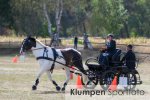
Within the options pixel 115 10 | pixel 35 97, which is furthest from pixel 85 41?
pixel 35 97

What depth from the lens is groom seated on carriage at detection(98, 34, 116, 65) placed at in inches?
787

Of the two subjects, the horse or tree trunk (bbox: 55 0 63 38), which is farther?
tree trunk (bbox: 55 0 63 38)

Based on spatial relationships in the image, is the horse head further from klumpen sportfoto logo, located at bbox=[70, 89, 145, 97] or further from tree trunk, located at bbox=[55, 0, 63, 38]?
tree trunk, located at bbox=[55, 0, 63, 38]

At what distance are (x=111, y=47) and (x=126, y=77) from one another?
124 centimetres

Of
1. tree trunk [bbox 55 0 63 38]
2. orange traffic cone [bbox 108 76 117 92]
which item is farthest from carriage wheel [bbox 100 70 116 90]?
tree trunk [bbox 55 0 63 38]

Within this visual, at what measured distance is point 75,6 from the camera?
180 feet

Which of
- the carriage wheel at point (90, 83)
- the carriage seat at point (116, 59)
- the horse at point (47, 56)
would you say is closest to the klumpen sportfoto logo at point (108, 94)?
the carriage wheel at point (90, 83)

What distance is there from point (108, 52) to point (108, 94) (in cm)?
241

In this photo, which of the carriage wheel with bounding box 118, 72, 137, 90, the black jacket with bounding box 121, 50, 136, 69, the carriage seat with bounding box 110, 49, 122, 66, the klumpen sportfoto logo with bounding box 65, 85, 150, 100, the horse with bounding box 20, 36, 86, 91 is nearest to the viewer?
the klumpen sportfoto logo with bounding box 65, 85, 150, 100

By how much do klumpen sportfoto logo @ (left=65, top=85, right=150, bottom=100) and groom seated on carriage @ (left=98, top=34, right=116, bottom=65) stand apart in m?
1.07

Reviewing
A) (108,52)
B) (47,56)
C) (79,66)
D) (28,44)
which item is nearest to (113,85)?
(108,52)

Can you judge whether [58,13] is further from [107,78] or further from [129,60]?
[107,78]

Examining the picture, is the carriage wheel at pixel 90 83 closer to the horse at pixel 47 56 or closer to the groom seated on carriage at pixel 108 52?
the horse at pixel 47 56

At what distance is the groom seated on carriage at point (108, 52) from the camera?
1998 cm
